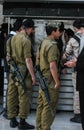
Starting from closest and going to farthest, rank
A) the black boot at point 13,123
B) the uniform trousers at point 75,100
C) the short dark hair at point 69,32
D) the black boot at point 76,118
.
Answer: the black boot at point 13,123 → the uniform trousers at point 75,100 → the black boot at point 76,118 → the short dark hair at point 69,32

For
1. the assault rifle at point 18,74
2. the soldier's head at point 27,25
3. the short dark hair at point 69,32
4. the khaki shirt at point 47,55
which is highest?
the soldier's head at point 27,25

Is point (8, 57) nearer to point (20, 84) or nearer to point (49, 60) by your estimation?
point (20, 84)

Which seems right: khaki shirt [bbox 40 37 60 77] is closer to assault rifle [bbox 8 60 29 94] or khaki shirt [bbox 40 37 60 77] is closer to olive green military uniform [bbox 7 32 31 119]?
olive green military uniform [bbox 7 32 31 119]

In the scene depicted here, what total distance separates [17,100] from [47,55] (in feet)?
4.49

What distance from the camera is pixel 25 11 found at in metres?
7.43

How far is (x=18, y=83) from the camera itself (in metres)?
6.45

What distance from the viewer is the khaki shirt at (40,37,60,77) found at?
5520mm

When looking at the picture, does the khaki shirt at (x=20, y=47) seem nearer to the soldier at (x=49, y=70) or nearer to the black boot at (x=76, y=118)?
the soldier at (x=49, y=70)

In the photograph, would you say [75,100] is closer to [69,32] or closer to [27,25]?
[69,32]

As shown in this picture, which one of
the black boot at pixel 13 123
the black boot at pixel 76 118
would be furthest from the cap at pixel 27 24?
the black boot at pixel 76 118

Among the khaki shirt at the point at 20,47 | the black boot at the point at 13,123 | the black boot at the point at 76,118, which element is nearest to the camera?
the khaki shirt at the point at 20,47

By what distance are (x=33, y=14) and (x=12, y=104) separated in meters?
1.77

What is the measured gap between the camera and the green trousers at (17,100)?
643 centimetres

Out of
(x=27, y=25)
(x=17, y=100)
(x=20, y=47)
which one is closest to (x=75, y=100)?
(x=17, y=100)
